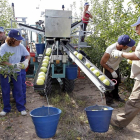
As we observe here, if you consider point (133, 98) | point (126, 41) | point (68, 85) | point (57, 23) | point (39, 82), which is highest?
point (57, 23)

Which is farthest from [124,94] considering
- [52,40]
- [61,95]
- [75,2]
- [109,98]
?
[75,2]

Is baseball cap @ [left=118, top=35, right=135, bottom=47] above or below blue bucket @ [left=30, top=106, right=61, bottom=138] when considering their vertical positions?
above

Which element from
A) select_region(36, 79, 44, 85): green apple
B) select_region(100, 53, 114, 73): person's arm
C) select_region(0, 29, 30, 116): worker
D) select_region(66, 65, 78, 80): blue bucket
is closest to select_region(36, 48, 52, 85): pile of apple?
select_region(36, 79, 44, 85): green apple

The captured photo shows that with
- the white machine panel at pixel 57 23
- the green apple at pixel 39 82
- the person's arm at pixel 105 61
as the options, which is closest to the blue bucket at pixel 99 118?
the green apple at pixel 39 82

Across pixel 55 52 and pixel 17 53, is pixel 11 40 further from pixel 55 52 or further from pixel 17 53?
pixel 55 52

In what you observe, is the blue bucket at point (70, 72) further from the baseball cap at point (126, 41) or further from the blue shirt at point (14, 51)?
the baseball cap at point (126, 41)

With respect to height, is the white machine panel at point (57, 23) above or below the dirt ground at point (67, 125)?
above

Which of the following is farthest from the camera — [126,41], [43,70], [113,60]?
[113,60]

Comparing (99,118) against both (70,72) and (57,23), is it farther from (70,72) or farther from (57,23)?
(57,23)

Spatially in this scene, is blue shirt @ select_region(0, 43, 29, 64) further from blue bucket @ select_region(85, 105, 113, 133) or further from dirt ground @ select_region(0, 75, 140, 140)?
blue bucket @ select_region(85, 105, 113, 133)

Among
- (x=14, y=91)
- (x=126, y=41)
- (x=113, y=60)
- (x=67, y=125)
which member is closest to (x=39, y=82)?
(x=67, y=125)

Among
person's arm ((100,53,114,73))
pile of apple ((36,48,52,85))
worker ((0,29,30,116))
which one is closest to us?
pile of apple ((36,48,52,85))

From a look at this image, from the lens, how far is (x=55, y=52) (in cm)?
470

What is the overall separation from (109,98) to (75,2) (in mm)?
7833
